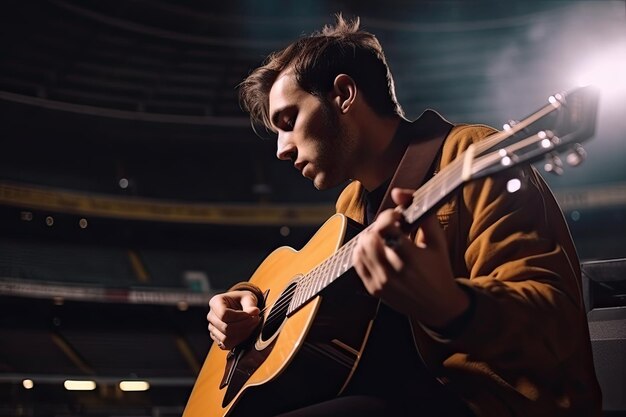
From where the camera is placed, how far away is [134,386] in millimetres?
11938

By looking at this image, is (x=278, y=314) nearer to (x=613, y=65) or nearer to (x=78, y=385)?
(x=78, y=385)

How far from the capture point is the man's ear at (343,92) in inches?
68.9

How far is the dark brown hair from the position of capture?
5.85 feet

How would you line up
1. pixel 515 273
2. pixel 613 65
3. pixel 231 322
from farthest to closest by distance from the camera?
1. pixel 613 65
2. pixel 231 322
3. pixel 515 273

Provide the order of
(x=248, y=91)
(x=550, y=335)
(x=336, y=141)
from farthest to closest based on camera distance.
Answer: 1. (x=248, y=91)
2. (x=336, y=141)
3. (x=550, y=335)

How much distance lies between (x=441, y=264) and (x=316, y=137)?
734 mm

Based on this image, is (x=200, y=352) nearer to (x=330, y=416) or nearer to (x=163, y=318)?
(x=163, y=318)

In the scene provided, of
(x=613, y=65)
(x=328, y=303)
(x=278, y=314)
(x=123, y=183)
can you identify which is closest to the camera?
(x=328, y=303)

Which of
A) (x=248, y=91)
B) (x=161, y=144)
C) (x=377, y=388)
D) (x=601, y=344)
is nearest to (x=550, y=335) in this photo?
(x=377, y=388)

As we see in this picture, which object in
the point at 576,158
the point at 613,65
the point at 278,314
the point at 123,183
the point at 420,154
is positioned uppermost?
the point at 123,183

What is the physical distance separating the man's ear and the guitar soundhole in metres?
0.49

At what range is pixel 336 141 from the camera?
5.70ft

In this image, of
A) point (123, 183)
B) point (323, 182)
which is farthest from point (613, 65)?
point (323, 182)

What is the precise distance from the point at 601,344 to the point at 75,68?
543 inches
